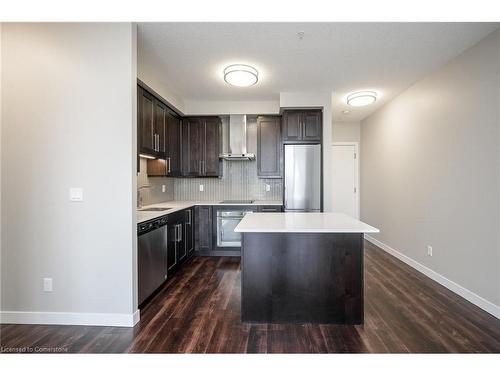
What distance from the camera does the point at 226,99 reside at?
4.47 meters

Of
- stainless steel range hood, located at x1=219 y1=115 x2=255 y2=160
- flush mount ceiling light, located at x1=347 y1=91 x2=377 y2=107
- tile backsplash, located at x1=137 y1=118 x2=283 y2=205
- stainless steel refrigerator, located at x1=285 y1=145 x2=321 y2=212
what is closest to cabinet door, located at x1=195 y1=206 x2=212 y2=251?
A: tile backsplash, located at x1=137 y1=118 x2=283 y2=205

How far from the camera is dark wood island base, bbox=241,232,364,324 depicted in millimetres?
2160

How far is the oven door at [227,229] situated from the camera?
13.7ft

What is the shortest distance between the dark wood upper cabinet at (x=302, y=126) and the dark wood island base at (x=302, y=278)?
2207 millimetres

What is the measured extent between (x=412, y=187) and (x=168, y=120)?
3.72 meters

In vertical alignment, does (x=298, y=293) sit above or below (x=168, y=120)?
below

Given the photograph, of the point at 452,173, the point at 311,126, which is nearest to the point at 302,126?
the point at 311,126

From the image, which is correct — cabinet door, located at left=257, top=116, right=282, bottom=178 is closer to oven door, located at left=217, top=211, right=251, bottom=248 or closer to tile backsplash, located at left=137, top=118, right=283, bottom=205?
tile backsplash, located at left=137, top=118, right=283, bottom=205

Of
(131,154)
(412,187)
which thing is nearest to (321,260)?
(131,154)

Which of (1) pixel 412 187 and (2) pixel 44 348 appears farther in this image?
(1) pixel 412 187

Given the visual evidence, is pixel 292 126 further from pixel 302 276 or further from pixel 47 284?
pixel 47 284

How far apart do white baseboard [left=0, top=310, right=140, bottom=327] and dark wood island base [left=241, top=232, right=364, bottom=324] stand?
1.01m
